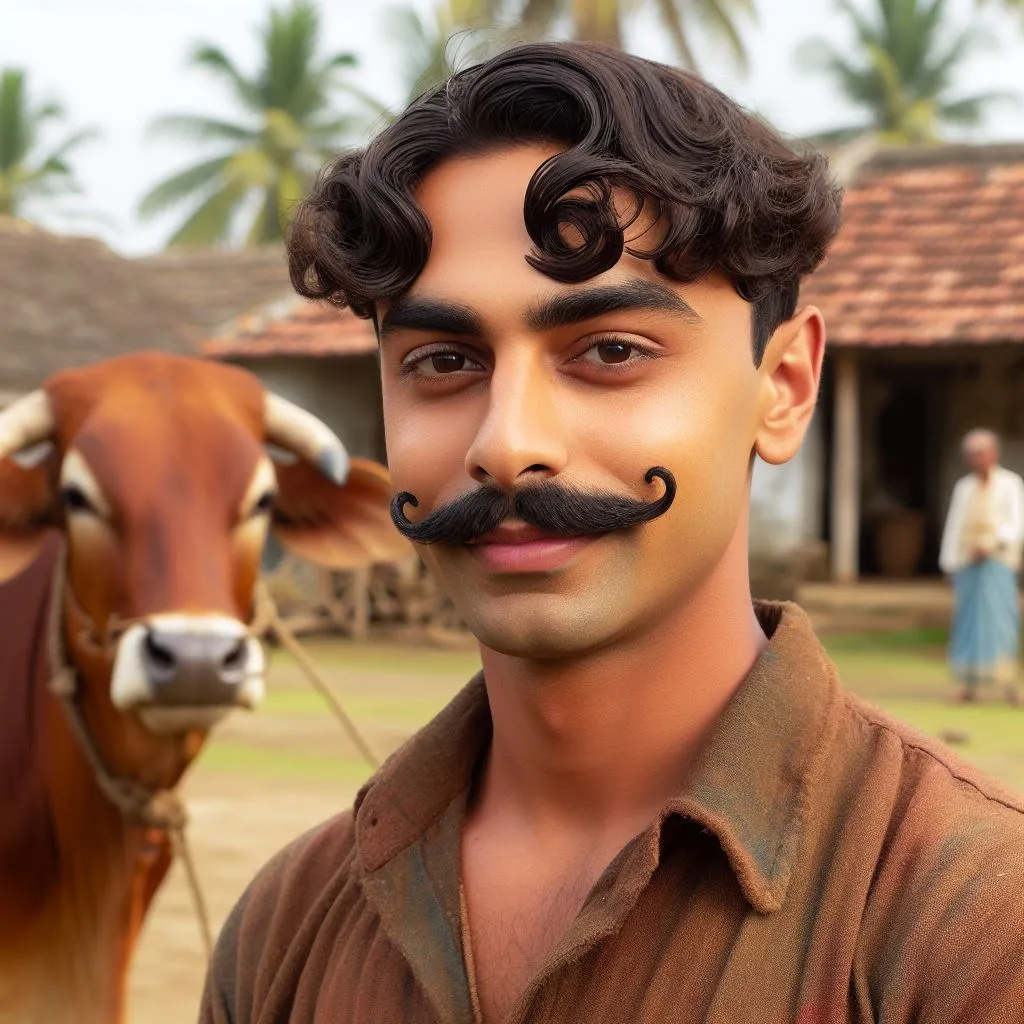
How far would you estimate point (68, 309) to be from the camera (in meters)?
14.7

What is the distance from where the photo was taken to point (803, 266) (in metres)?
1.57

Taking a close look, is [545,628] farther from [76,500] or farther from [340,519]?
[340,519]

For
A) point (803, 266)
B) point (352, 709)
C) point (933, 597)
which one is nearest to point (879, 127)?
point (933, 597)

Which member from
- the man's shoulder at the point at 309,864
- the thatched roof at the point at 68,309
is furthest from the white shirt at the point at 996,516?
the man's shoulder at the point at 309,864

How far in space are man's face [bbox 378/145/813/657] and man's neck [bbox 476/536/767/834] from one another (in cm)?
4

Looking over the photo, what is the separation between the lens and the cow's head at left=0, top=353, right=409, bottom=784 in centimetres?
290

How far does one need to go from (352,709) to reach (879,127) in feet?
74.0

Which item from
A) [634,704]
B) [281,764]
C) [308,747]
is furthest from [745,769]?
[308,747]

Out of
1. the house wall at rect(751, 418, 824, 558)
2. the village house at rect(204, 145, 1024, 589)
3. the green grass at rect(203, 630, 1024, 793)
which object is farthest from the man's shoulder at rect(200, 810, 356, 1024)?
the house wall at rect(751, 418, 824, 558)

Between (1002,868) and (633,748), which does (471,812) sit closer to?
(633,748)

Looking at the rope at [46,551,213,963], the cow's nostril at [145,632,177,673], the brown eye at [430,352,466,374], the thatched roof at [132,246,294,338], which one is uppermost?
the brown eye at [430,352,466,374]

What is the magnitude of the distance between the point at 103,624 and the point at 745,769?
6.90 feet

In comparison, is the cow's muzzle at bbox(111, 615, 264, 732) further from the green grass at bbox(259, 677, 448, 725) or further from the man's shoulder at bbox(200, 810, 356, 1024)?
the green grass at bbox(259, 677, 448, 725)


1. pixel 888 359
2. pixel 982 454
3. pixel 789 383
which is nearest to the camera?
pixel 789 383
